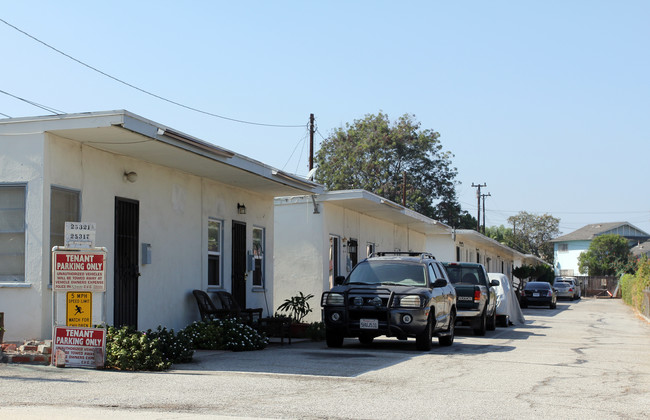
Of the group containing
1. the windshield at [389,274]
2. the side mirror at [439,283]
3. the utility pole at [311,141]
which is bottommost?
the side mirror at [439,283]

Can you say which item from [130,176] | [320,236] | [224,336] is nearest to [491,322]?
[320,236]

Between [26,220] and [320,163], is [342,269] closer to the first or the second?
[26,220]

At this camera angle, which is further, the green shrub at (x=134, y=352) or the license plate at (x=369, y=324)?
the license plate at (x=369, y=324)

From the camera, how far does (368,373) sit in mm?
10930

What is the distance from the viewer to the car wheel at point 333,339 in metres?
14.8

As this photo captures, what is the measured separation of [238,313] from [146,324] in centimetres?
198

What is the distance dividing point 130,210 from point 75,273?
10.1 ft

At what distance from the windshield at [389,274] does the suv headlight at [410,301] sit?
89 centimetres

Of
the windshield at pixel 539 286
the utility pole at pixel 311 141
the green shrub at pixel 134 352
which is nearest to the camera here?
the green shrub at pixel 134 352

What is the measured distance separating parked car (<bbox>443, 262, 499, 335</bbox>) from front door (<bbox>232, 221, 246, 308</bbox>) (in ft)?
18.3

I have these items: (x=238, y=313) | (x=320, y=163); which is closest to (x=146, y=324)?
(x=238, y=313)

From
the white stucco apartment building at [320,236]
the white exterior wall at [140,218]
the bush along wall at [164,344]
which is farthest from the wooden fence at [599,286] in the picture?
the bush along wall at [164,344]

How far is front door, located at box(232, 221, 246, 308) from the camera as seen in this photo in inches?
713

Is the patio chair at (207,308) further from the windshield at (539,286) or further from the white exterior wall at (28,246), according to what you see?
the windshield at (539,286)
